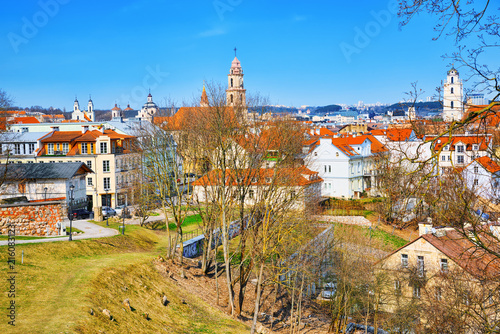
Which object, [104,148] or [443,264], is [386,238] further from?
[104,148]

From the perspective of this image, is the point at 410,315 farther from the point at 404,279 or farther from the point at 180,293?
the point at 180,293

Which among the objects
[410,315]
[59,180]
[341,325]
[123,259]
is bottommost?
[341,325]

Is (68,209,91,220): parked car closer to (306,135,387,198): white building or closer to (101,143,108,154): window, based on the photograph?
(101,143,108,154): window

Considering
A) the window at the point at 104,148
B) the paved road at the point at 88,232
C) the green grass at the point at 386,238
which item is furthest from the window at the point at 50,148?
the green grass at the point at 386,238

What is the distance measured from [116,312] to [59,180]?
18885mm

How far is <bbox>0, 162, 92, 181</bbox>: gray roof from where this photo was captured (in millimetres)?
31481

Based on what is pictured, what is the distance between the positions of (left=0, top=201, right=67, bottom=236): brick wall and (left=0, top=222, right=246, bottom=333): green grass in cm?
273

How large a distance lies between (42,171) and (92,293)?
747 inches

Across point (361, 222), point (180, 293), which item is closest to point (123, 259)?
point (180, 293)

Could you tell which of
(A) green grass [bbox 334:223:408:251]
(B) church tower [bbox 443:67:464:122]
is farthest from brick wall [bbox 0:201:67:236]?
(A) green grass [bbox 334:223:408:251]

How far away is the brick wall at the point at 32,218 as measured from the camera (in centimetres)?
2316

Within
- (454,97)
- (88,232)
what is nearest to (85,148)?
(88,232)

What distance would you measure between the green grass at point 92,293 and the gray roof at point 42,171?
394 inches

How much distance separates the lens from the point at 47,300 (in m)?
14.8
